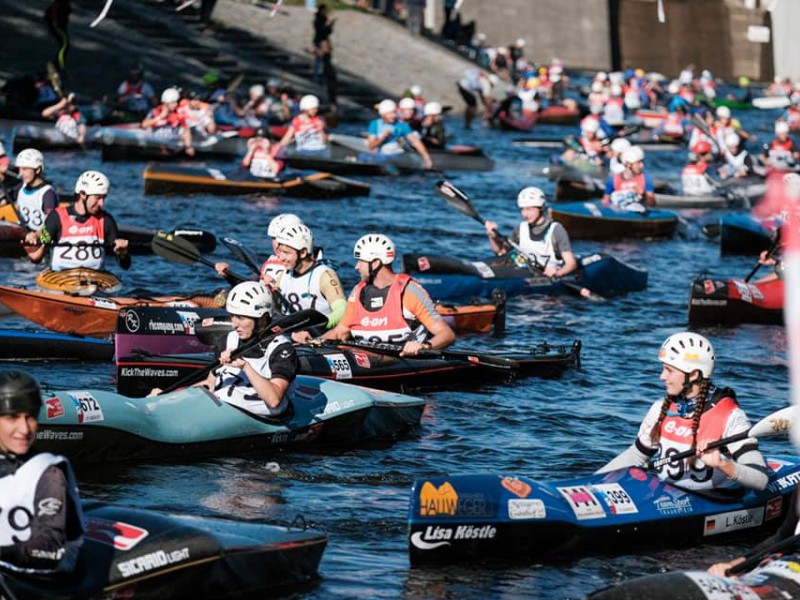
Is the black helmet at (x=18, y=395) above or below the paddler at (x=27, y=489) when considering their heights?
above

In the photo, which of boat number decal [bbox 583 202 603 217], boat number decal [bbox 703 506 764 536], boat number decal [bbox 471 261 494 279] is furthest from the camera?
boat number decal [bbox 583 202 603 217]

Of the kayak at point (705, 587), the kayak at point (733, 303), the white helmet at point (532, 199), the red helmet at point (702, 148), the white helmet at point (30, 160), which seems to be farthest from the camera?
the red helmet at point (702, 148)

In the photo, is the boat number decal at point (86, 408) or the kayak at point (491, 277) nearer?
the boat number decal at point (86, 408)

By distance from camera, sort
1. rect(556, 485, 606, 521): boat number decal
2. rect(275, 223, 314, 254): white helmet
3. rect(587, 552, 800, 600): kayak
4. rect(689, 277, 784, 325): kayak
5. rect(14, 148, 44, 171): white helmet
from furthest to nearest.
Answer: rect(689, 277, 784, 325): kayak, rect(14, 148, 44, 171): white helmet, rect(275, 223, 314, 254): white helmet, rect(556, 485, 606, 521): boat number decal, rect(587, 552, 800, 600): kayak

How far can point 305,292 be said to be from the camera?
14.1m

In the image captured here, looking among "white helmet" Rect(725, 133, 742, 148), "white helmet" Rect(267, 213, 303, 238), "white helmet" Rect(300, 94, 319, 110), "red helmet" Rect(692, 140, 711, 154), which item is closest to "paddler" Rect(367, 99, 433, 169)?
"white helmet" Rect(300, 94, 319, 110)

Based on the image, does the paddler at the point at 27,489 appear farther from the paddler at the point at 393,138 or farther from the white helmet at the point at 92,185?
the paddler at the point at 393,138

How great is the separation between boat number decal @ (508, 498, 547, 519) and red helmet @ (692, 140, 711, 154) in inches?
816

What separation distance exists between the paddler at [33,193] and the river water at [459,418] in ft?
3.50

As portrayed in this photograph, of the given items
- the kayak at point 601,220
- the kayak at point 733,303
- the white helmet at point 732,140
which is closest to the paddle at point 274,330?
the kayak at point 733,303

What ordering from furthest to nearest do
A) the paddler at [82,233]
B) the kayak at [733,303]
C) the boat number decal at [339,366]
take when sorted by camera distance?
the kayak at [733,303]
the paddler at [82,233]
the boat number decal at [339,366]

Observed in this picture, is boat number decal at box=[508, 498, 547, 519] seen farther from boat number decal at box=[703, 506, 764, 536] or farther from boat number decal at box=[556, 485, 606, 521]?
boat number decal at box=[703, 506, 764, 536]

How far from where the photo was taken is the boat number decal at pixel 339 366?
13.3 m

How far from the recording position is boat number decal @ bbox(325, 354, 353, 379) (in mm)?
13344
